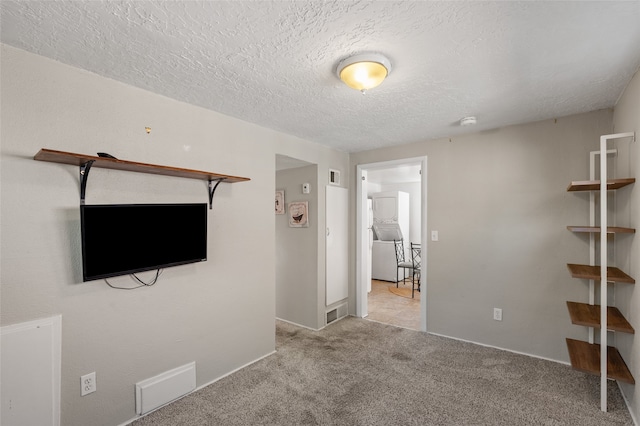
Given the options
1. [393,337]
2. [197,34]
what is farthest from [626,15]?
[393,337]

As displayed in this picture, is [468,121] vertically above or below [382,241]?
above

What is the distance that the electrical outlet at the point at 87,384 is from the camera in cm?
186

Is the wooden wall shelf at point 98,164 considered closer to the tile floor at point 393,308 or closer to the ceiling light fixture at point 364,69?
the ceiling light fixture at point 364,69

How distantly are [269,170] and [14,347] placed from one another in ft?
7.18

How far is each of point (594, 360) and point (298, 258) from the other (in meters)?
2.93

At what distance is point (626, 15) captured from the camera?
1.41m

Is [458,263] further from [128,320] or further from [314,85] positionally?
[128,320]

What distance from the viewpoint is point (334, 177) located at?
4.02 metres

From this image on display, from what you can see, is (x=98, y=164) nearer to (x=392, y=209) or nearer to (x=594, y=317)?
(x=594, y=317)

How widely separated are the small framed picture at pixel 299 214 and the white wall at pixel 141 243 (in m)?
0.88

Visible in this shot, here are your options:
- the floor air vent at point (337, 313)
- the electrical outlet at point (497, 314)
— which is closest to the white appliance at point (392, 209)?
the floor air vent at point (337, 313)

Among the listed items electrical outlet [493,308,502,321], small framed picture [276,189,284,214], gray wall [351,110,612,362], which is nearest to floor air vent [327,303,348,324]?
gray wall [351,110,612,362]

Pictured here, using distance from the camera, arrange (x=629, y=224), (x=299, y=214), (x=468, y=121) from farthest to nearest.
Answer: (x=299, y=214) < (x=468, y=121) < (x=629, y=224)

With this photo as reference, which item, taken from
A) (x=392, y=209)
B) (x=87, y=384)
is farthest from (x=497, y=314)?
(x=392, y=209)
